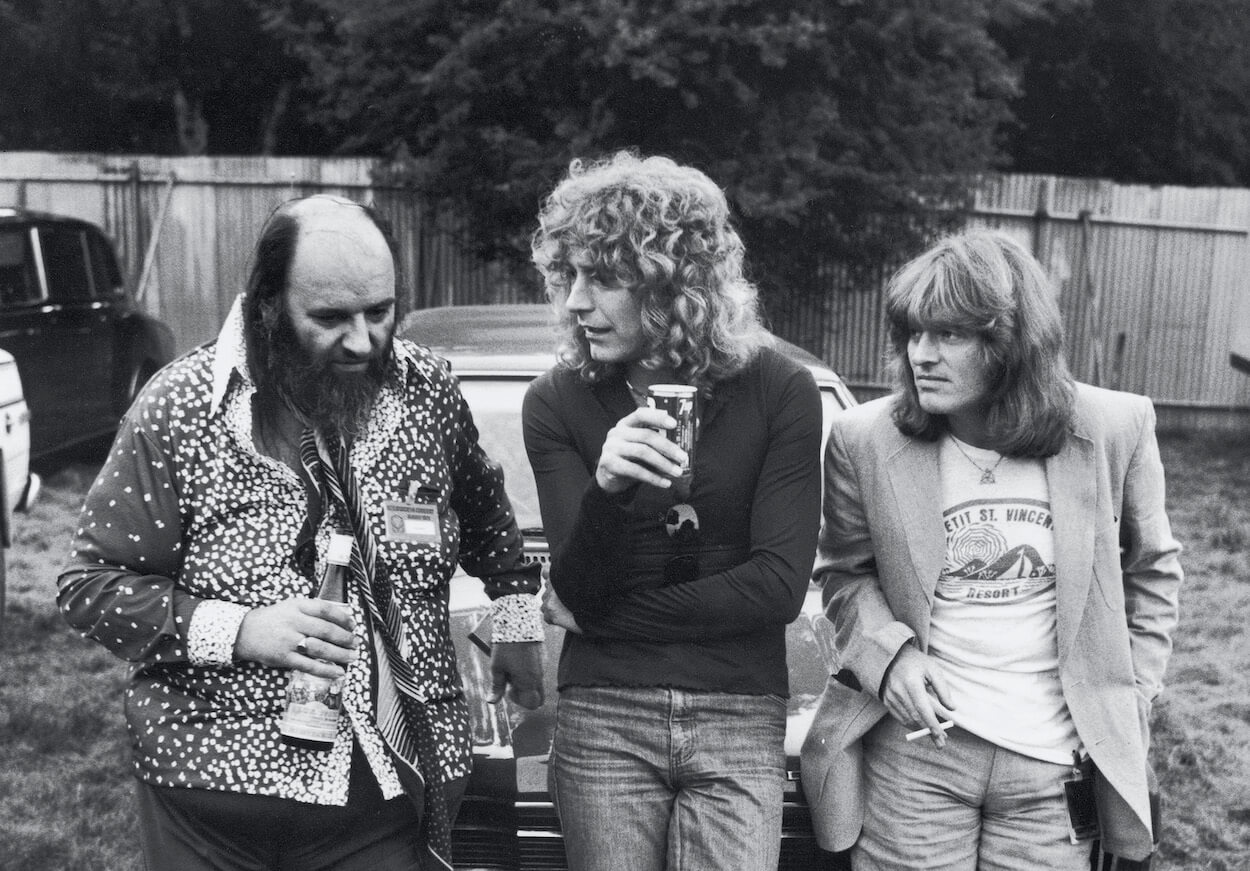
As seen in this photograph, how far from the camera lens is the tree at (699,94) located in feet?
34.7

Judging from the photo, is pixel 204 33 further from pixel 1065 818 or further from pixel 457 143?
pixel 1065 818

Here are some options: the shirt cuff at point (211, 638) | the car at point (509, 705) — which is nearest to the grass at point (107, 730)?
the car at point (509, 705)

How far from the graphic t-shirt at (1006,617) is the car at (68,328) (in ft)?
28.2

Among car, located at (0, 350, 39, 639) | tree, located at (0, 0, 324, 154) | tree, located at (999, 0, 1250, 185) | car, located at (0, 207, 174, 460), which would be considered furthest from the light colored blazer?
tree, located at (0, 0, 324, 154)

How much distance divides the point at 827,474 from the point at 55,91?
17.8 meters

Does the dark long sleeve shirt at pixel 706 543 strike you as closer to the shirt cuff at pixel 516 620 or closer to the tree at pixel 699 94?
the shirt cuff at pixel 516 620

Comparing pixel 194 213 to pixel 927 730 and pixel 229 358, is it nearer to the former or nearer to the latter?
pixel 229 358

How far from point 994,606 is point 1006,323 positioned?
53cm

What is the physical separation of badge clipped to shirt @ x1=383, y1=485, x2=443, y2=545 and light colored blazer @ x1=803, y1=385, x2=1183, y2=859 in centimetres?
85

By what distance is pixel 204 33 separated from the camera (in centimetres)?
1791

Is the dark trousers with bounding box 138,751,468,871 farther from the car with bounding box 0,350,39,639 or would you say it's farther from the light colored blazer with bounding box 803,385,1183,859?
the car with bounding box 0,350,39,639

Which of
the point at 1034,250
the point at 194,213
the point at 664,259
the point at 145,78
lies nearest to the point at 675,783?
the point at 664,259

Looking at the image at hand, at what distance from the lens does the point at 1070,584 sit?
2596 millimetres

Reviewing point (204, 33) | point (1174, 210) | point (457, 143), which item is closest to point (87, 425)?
point (457, 143)
